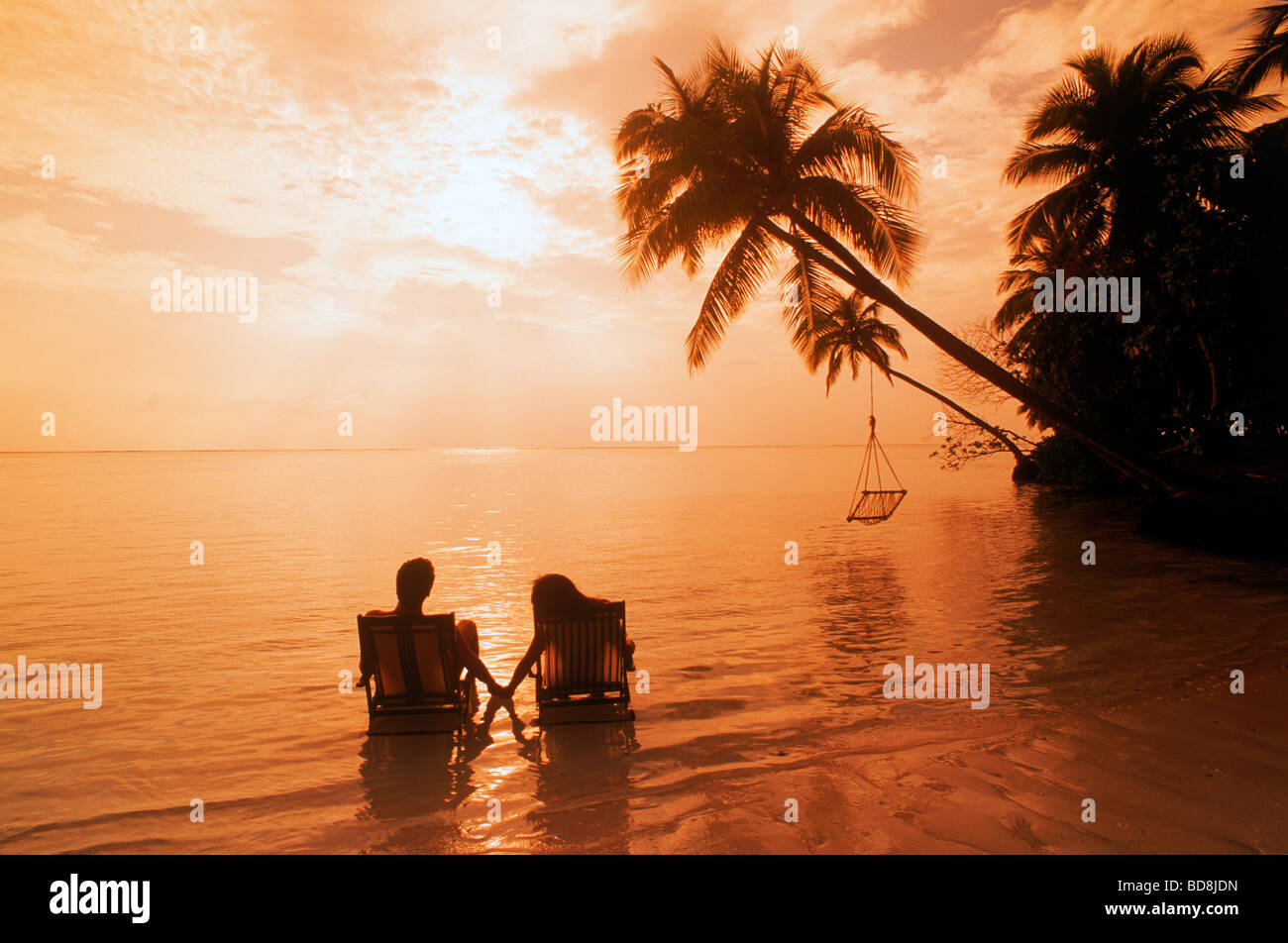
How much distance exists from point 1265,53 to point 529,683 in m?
19.3

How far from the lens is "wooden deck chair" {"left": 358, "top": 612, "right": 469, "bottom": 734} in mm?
5609

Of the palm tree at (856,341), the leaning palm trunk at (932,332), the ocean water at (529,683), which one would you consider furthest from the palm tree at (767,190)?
the palm tree at (856,341)

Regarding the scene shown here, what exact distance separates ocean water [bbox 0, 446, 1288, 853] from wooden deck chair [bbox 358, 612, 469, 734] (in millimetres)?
327

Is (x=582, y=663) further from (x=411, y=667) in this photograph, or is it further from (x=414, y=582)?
(x=414, y=582)

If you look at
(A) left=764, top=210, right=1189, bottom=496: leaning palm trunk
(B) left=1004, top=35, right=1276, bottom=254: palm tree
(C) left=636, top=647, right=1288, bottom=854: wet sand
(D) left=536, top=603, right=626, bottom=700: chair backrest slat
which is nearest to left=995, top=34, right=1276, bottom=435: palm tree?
(B) left=1004, top=35, right=1276, bottom=254: palm tree

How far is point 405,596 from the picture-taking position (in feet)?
19.0

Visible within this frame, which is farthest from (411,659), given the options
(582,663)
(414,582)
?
(582,663)

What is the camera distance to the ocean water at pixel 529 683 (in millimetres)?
4645

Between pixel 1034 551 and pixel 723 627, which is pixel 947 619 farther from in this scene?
pixel 1034 551

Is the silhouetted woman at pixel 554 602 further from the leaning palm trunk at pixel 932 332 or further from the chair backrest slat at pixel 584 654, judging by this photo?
the leaning palm trunk at pixel 932 332

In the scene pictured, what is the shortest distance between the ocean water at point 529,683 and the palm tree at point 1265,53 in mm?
10291

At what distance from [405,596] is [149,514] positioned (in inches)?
1183

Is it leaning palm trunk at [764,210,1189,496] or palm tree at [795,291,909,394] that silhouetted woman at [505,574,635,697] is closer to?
leaning palm trunk at [764,210,1189,496]
